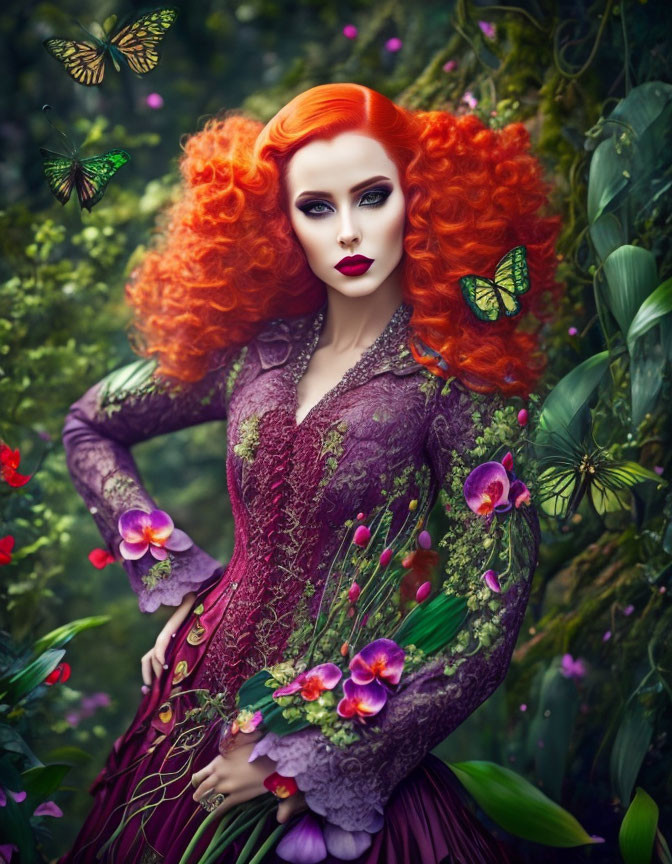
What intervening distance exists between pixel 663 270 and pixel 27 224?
145 centimetres

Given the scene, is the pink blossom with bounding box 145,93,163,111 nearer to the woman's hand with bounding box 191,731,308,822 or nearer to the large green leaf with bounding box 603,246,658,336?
the large green leaf with bounding box 603,246,658,336

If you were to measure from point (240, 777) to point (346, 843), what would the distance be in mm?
183

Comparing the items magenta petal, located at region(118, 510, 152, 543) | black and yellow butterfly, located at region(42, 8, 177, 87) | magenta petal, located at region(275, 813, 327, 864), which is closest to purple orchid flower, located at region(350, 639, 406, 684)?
magenta petal, located at region(275, 813, 327, 864)

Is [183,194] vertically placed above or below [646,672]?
above

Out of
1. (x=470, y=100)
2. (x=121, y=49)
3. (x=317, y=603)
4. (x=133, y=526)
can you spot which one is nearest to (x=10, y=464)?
(x=133, y=526)

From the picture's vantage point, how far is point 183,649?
1724 mm

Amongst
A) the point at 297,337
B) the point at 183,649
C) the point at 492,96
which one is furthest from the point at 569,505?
the point at 492,96

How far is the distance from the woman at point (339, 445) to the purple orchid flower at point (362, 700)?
0.02m

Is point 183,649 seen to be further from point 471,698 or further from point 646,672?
point 646,672

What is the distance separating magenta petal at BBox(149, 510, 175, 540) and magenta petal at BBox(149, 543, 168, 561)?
0.6 inches

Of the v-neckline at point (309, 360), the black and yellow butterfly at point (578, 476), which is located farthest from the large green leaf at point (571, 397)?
the v-neckline at point (309, 360)

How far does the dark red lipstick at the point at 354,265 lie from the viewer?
5.22 ft

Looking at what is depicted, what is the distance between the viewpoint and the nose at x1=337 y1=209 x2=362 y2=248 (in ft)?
5.17

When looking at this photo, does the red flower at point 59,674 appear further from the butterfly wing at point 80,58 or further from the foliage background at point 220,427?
the butterfly wing at point 80,58
